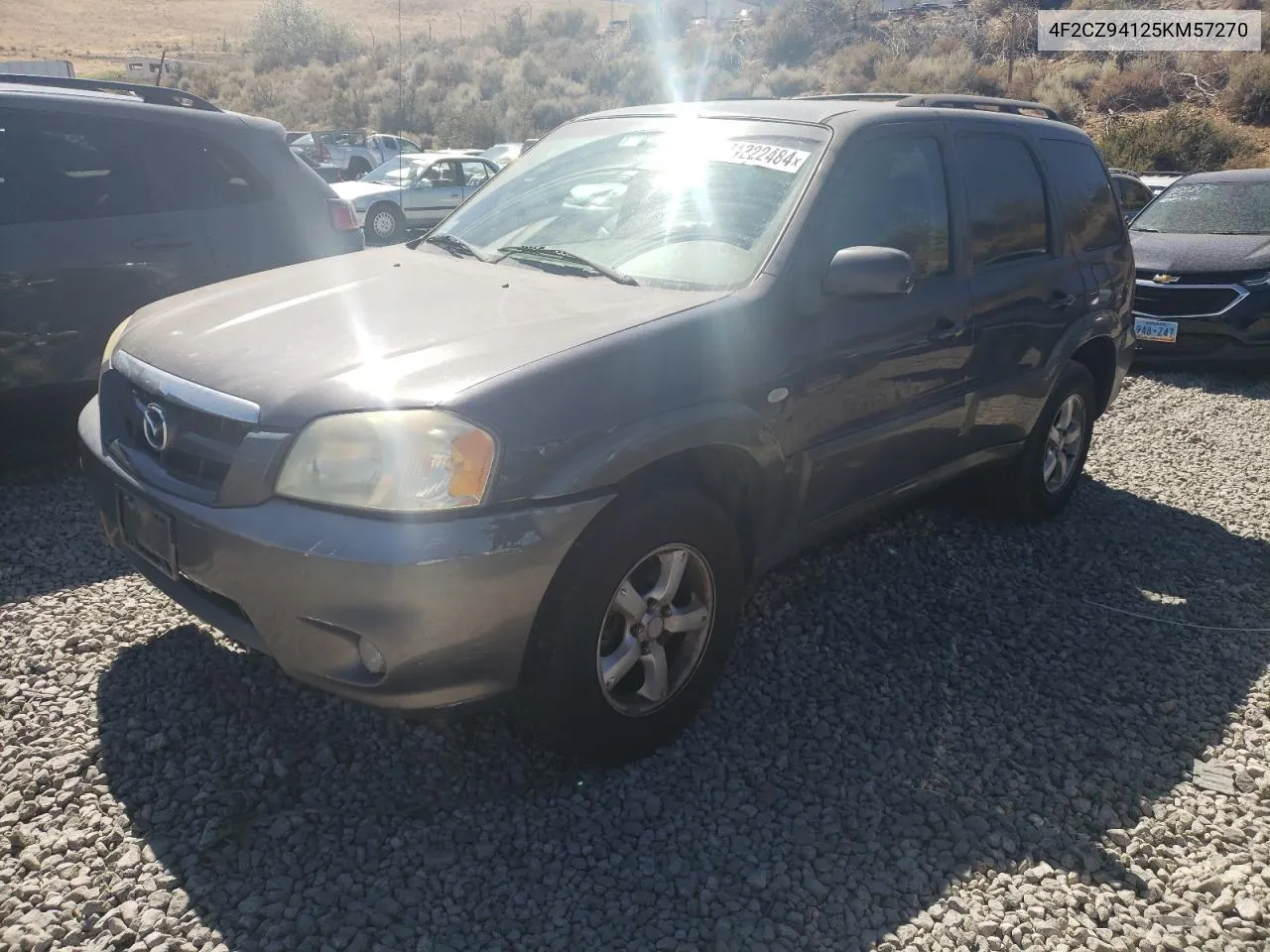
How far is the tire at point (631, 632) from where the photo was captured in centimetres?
261

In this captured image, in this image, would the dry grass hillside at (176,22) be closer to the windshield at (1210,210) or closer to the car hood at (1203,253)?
the windshield at (1210,210)

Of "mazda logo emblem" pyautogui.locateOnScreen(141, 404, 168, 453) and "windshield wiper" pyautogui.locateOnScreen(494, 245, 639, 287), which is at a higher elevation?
"windshield wiper" pyautogui.locateOnScreen(494, 245, 639, 287)

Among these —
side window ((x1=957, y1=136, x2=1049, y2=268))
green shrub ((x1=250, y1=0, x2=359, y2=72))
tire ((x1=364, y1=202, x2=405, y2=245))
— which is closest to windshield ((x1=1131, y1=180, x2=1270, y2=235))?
side window ((x1=957, y1=136, x2=1049, y2=268))

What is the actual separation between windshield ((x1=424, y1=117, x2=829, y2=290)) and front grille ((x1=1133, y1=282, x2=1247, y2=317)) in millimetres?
5691

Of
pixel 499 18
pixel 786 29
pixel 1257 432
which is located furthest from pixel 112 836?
pixel 499 18

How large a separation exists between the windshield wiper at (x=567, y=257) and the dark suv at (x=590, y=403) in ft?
0.07

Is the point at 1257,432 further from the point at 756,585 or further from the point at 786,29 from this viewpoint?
the point at 786,29

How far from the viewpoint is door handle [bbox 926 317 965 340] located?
3.75 meters

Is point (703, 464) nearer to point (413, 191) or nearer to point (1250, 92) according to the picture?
point (413, 191)

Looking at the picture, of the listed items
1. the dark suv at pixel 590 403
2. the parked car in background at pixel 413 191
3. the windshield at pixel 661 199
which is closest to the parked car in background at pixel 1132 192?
the dark suv at pixel 590 403

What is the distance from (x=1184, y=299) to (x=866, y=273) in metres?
6.35

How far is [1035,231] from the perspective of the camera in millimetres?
4465

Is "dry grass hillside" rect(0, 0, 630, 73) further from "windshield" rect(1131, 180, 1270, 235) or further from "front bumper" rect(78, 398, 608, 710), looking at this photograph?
"front bumper" rect(78, 398, 608, 710)

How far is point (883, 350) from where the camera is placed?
351 cm
